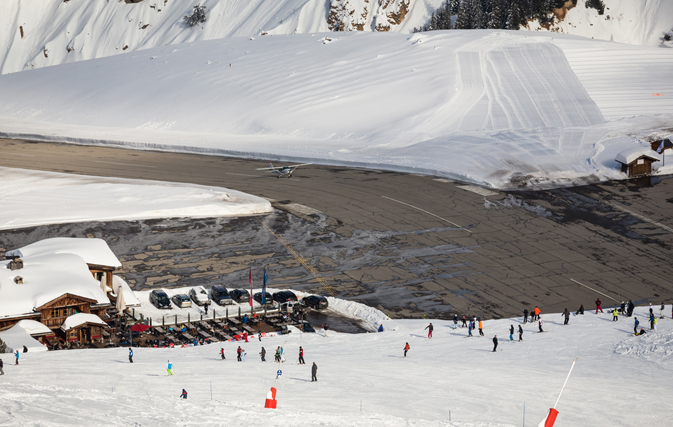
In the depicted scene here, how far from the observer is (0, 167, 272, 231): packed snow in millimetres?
62094

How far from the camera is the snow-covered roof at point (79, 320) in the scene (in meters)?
38.3

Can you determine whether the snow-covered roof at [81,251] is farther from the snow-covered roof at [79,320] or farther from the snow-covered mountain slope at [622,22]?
the snow-covered mountain slope at [622,22]

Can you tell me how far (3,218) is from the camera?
6112 cm

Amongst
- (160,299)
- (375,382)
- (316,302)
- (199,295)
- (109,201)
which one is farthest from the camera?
(109,201)

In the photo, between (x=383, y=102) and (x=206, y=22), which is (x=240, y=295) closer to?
(x=383, y=102)

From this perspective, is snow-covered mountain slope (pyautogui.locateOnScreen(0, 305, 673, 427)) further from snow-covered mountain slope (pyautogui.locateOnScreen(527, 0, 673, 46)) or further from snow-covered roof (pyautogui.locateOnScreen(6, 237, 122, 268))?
snow-covered mountain slope (pyautogui.locateOnScreen(527, 0, 673, 46))

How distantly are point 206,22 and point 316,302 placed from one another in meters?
131

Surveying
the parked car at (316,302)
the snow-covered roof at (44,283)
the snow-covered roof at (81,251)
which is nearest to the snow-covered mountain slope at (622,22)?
the parked car at (316,302)

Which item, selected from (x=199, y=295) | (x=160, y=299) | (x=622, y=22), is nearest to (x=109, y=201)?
(x=160, y=299)

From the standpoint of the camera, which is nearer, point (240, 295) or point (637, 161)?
point (240, 295)

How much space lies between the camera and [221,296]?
45188mm

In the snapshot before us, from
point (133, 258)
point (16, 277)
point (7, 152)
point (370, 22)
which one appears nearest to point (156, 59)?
point (7, 152)

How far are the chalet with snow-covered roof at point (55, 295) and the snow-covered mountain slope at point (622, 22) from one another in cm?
11415

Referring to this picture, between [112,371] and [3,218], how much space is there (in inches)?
1522
